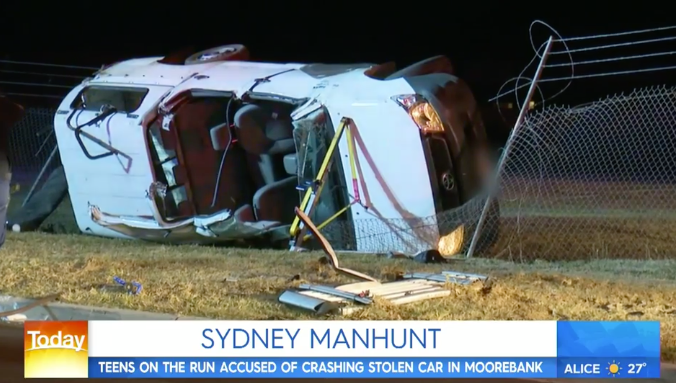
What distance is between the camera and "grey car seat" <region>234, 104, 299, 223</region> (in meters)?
9.52

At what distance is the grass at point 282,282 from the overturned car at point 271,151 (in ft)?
1.82

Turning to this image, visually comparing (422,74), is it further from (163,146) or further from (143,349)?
(143,349)

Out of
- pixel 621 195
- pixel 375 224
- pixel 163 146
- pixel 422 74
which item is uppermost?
pixel 422 74

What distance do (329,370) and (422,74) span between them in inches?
193

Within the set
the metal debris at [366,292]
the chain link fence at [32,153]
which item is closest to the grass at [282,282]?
the metal debris at [366,292]

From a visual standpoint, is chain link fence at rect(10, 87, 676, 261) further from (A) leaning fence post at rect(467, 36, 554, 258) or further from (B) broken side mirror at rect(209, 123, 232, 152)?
(B) broken side mirror at rect(209, 123, 232, 152)

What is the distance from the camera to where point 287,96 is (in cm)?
923

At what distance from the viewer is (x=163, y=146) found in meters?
9.75

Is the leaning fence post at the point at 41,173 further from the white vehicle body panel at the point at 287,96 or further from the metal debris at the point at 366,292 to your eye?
the metal debris at the point at 366,292

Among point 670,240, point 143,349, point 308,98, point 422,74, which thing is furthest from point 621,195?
point 143,349

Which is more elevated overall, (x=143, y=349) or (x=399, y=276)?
(x=143, y=349)

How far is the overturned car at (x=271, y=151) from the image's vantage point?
8633 millimetres

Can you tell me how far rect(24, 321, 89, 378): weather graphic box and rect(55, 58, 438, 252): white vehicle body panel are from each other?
4.30 meters

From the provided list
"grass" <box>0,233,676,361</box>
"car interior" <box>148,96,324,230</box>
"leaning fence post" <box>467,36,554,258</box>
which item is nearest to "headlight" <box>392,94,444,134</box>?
"leaning fence post" <box>467,36,554,258</box>
